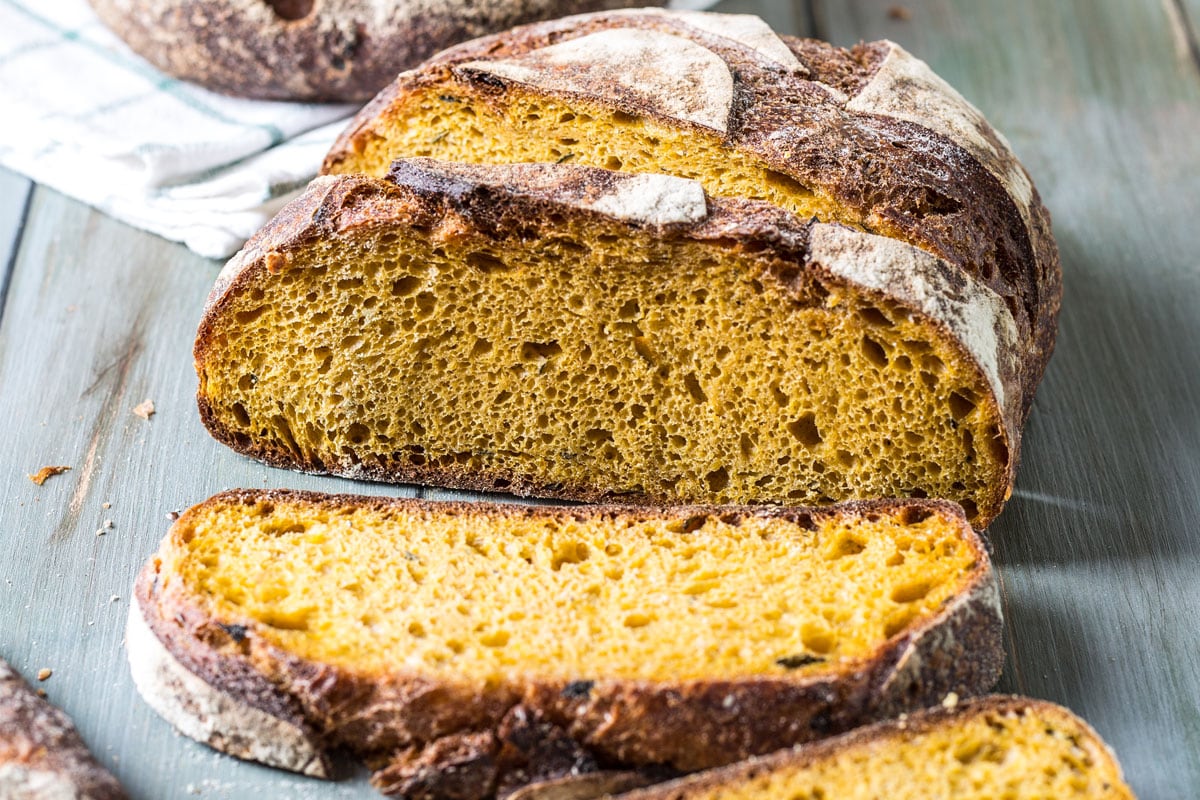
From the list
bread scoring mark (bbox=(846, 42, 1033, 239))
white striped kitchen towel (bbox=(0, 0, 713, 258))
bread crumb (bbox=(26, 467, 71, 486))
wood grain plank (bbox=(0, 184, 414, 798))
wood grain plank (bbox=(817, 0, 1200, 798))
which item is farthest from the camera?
white striped kitchen towel (bbox=(0, 0, 713, 258))

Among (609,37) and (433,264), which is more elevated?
(609,37)

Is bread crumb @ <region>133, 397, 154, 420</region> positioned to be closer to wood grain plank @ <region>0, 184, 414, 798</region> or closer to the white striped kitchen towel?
wood grain plank @ <region>0, 184, 414, 798</region>

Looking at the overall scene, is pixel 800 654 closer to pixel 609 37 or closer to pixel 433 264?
pixel 433 264

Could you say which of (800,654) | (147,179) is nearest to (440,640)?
(800,654)

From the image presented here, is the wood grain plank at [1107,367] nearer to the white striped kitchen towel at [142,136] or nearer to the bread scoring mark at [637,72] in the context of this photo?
the bread scoring mark at [637,72]

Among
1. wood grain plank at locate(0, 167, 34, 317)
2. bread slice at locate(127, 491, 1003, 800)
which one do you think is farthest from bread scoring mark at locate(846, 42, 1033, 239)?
wood grain plank at locate(0, 167, 34, 317)

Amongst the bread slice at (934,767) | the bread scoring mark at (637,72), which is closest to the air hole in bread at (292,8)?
the bread scoring mark at (637,72)
